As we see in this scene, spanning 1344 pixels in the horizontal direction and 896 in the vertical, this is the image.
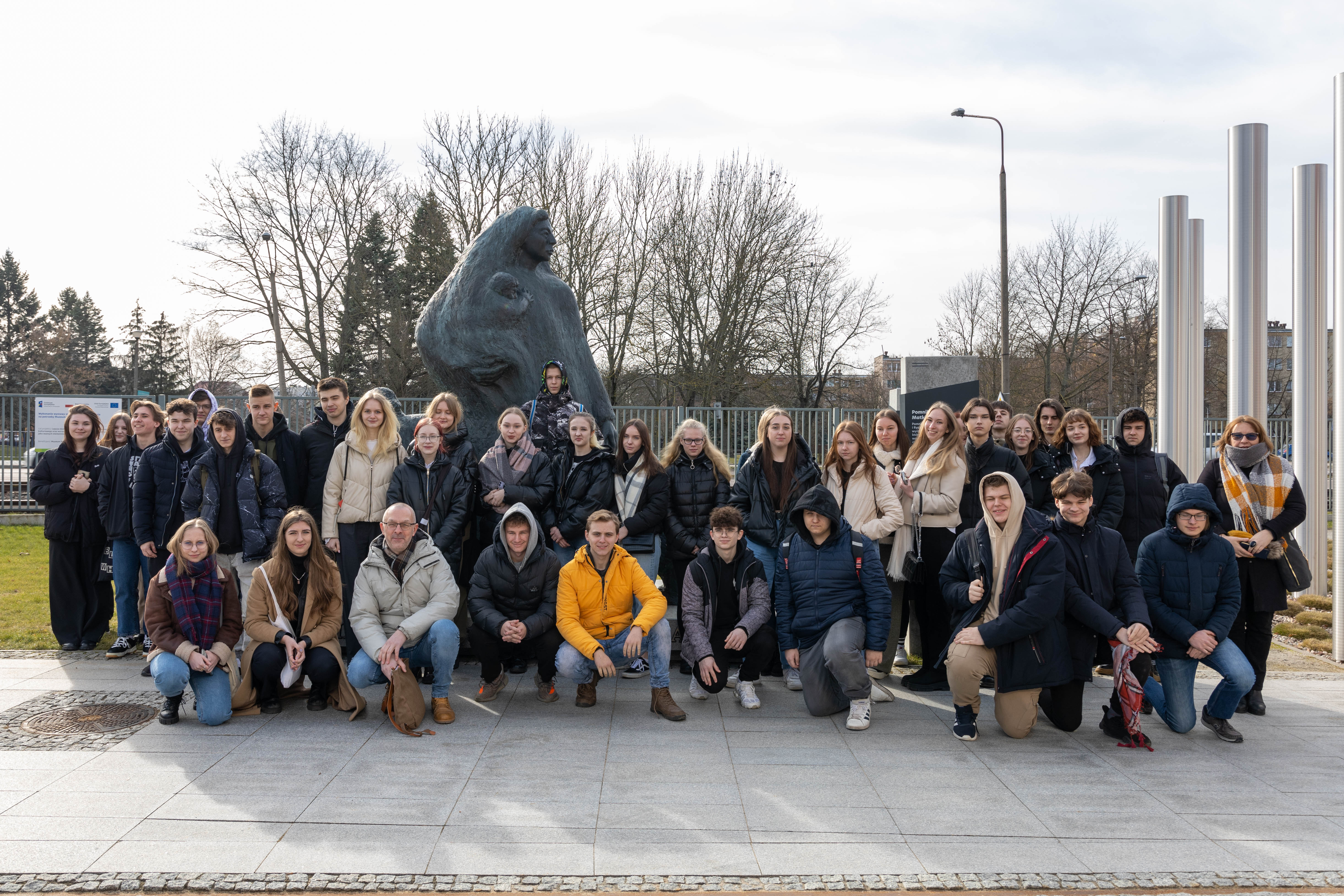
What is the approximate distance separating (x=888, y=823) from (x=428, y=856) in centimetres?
189

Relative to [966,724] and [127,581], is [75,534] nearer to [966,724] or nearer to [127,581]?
[127,581]

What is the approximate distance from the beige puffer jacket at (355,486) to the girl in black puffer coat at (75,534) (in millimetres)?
2249

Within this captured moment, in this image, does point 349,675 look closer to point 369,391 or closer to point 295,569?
point 295,569

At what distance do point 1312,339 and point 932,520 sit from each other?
6121 mm

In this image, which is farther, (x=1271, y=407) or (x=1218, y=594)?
(x=1271, y=407)

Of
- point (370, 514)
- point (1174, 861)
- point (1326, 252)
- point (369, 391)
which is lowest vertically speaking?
point (1174, 861)

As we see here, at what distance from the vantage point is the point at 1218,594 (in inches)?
203

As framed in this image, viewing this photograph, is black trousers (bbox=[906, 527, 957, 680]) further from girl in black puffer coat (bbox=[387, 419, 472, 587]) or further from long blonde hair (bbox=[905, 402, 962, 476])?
girl in black puffer coat (bbox=[387, 419, 472, 587])

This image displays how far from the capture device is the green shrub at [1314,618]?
27.1ft

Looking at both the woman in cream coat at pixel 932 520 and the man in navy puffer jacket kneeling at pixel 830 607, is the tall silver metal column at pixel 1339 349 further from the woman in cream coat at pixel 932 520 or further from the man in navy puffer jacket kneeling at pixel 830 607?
the man in navy puffer jacket kneeling at pixel 830 607

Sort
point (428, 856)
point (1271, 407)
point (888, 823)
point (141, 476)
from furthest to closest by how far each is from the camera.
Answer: point (1271, 407)
point (141, 476)
point (888, 823)
point (428, 856)

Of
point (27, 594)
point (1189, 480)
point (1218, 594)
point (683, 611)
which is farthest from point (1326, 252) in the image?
point (27, 594)

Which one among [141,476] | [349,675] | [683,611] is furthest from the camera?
[141,476]

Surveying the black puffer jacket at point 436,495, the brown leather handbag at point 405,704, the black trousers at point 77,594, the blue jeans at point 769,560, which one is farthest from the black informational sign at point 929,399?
the black trousers at point 77,594
